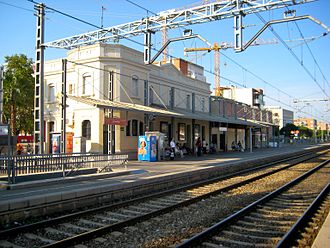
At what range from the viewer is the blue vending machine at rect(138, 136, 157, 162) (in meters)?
23.1

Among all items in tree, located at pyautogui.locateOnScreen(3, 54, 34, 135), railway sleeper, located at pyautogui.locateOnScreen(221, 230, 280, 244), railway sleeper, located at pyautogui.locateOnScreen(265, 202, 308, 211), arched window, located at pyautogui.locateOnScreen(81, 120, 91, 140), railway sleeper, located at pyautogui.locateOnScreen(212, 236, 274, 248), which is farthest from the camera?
tree, located at pyautogui.locateOnScreen(3, 54, 34, 135)

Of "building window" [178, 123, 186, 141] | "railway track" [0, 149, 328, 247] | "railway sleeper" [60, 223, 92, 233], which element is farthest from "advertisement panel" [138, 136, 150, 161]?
"railway sleeper" [60, 223, 92, 233]


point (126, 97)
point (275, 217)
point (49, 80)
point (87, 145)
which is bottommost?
point (275, 217)

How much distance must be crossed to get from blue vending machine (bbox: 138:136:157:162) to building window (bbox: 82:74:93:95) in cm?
650

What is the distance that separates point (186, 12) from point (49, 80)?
18332mm

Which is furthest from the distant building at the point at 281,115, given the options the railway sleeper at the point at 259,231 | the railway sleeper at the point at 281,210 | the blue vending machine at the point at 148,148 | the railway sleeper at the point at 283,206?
the railway sleeper at the point at 259,231

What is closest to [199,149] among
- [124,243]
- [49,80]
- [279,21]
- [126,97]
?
[126,97]

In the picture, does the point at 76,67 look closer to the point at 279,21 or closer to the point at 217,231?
the point at 279,21

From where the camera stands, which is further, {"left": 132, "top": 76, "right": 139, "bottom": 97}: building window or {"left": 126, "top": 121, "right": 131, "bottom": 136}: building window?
{"left": 132, "top": 76, "right": 139, "bottom": 97}: building window

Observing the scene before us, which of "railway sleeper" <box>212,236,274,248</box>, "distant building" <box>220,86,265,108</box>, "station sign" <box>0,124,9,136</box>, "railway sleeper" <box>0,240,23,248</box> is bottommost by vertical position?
"railway sleeper" <box>212,236,274,248</box>

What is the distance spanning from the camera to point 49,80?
30688 millimetres

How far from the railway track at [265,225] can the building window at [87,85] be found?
18.5m

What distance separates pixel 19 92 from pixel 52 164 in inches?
826

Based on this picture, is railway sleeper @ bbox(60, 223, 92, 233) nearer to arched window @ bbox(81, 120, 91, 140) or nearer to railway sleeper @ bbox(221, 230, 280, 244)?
railway sleeper @ bbox(221, 230, 280, 244)
